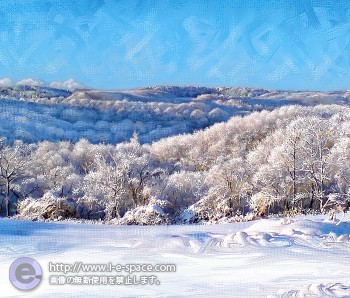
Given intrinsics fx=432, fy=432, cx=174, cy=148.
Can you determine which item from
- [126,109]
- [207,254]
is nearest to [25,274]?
[207,254]

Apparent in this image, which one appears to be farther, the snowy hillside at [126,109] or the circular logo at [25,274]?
the snowy hillside at [126,109]

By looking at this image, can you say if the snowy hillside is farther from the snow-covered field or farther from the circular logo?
the circular logo

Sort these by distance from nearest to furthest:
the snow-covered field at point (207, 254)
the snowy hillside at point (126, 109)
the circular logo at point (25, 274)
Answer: the snow-covered field at point (207, 254)
the circular logo at point (25, 274)
the snowy hillside at point (126, 109)

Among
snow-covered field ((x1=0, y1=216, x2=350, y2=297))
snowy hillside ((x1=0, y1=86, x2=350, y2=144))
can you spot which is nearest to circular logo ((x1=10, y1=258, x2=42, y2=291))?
snow-covered field ((x1=0, y1=216, x2=350, y2=297))

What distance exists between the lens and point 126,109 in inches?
1118

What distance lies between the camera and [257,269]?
365 cm

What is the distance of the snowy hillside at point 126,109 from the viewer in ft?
71.8

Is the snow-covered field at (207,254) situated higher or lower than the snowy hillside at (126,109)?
lower

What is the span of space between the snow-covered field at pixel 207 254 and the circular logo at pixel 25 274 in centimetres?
6

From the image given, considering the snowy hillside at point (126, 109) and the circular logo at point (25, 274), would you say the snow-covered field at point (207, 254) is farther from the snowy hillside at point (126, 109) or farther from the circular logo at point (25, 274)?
the snowy hillside at point (126, 109)

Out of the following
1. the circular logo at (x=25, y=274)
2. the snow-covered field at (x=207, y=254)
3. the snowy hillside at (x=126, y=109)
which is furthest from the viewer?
the snowy hillside at (x=126, y=109)

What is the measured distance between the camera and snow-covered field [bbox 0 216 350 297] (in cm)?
337

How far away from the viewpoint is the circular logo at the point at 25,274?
351cm

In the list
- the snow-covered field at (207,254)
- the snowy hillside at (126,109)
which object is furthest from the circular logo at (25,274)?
the snowy hillside at (126,109)
